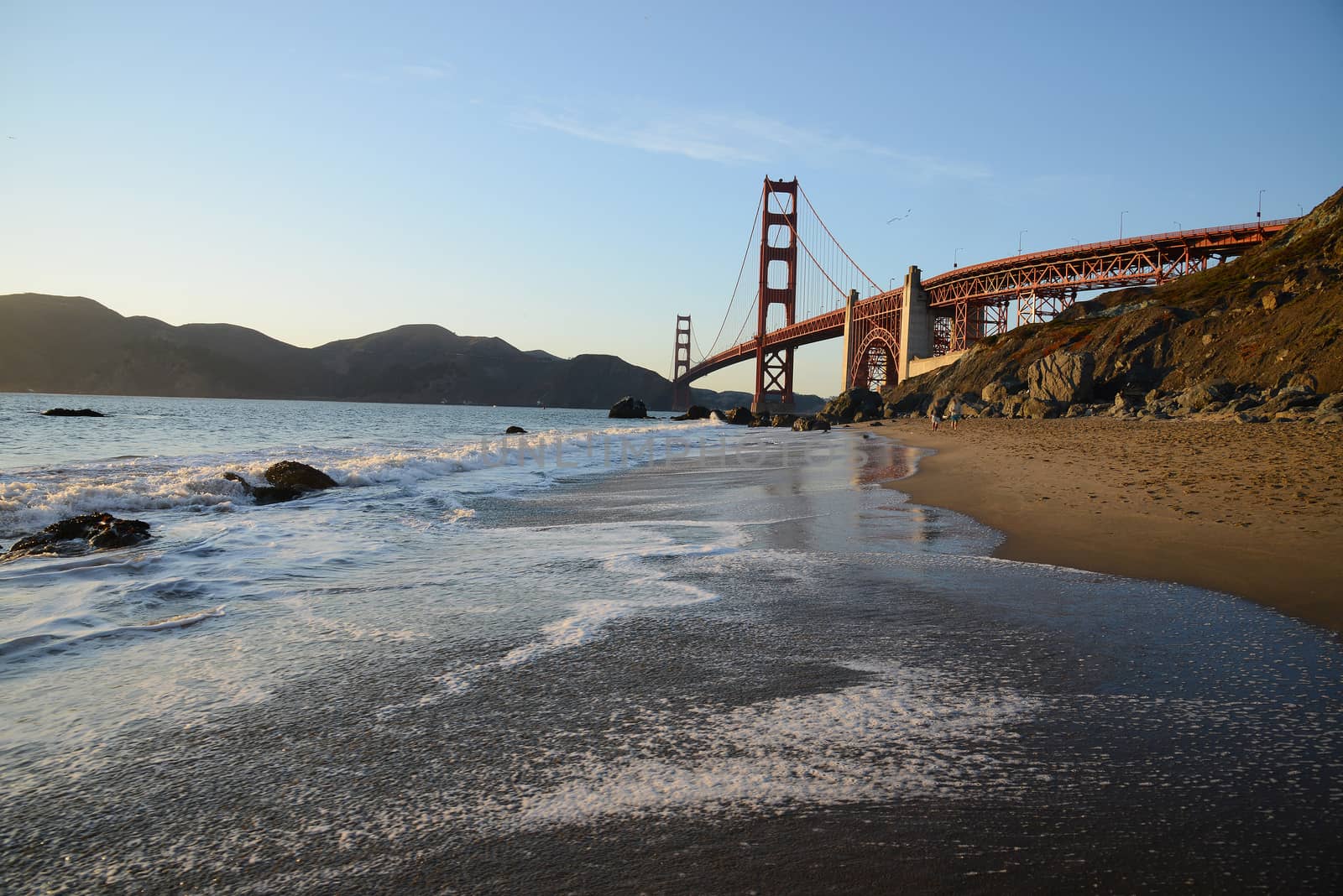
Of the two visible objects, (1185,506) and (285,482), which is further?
(285,482)

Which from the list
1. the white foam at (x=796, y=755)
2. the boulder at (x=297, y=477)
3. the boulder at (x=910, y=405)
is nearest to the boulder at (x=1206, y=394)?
the boulder at (x=297, y=477)

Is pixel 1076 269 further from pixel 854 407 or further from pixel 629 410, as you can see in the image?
pixel 629 410

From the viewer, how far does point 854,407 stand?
48938mm

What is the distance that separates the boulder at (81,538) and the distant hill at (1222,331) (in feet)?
84.1

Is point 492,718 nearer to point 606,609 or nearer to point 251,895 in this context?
point 251,895

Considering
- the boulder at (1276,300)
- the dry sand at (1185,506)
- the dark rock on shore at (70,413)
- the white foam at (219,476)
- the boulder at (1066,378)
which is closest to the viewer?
the dry sand at (1185,506)

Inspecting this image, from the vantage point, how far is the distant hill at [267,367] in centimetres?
13338

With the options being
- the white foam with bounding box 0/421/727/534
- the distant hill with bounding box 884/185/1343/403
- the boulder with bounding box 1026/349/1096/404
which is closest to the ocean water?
the white foam with bounding box 0/421/727/534

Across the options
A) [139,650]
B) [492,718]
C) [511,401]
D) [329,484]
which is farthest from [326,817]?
[511,401]

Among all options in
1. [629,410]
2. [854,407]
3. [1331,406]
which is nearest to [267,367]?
[629,410]

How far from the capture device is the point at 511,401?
172 m

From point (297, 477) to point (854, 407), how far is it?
138 feet

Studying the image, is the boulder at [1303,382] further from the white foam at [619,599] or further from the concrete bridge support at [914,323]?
the concrete bridge support at [914,323]

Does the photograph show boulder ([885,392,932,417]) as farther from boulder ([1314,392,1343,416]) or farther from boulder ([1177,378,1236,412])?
boulder ([1314,392,1343,416])
